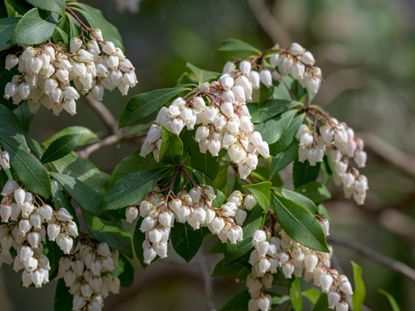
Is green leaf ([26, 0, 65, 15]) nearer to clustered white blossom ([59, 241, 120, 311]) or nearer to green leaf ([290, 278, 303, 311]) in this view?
clustered white blossom ([59, 241, 120, 311])

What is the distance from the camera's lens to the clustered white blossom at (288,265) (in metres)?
1.67

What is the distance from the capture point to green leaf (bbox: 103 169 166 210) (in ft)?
5.31

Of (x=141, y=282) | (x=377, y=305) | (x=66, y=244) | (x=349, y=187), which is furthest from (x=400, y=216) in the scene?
Result: (x=66, y=244)

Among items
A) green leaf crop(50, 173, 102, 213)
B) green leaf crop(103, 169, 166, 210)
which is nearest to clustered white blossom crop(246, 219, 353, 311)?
green leaf crop(103, 169, 166, 210)

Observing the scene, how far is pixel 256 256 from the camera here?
167 centimetres

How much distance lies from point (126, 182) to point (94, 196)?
10 centimetres

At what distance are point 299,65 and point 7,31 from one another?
25.4 inches

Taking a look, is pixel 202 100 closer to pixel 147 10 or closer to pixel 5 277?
pixel 147 10

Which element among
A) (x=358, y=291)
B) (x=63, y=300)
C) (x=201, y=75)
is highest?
(x=201, y=75)

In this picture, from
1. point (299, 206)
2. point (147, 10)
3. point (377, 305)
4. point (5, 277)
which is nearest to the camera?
point (299, 206)

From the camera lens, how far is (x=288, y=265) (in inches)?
66.9

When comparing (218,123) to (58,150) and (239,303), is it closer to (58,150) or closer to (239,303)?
(58,150)

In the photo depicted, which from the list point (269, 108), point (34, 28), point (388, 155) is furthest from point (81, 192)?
point (388, 155)

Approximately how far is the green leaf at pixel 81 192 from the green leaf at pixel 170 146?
0.62 feet
